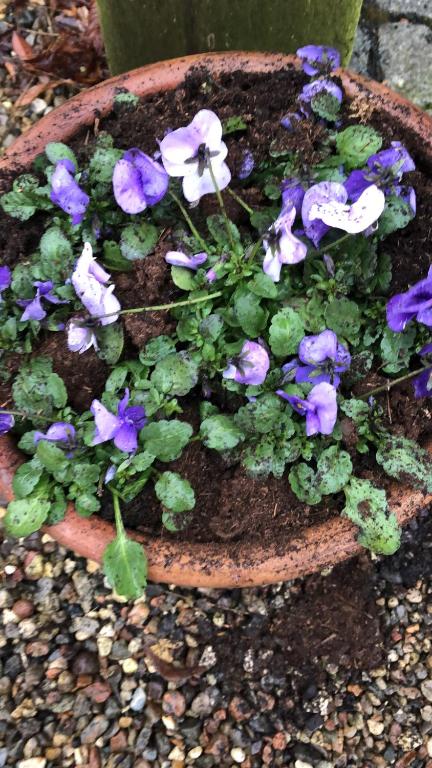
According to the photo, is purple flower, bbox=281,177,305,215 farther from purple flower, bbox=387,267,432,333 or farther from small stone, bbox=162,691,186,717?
small stone, bbox=162,691,186,717

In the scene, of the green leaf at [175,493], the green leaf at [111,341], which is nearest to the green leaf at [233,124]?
the green leaf at [111,341]

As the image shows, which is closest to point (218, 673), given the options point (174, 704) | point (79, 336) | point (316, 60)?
point (174, 704)

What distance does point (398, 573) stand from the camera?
171cm

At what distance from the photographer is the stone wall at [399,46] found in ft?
7.11

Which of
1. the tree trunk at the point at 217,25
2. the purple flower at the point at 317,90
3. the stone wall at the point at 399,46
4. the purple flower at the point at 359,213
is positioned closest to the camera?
the purple flower at the point at 359,213

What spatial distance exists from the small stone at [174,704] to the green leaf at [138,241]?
0.93 meters

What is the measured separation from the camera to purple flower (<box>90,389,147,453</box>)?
113cm

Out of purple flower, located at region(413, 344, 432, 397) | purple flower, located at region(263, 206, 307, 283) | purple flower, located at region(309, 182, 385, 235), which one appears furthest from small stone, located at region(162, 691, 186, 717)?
purple flower, located at region(309, 182, 385, 235)

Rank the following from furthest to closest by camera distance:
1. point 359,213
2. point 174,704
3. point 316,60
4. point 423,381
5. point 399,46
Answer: point 399,46, point 174,704, point 316,60, point 423,381, point 359,213

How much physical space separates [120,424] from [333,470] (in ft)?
1.11

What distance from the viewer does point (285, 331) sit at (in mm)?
1192

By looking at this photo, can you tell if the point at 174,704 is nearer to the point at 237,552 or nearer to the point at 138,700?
the point at 138,700

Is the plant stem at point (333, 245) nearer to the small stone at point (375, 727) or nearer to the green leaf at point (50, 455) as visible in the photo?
the green leaf at point (50, 455)

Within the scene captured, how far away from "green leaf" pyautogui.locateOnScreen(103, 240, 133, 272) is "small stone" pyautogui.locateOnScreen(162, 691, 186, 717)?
90cm
